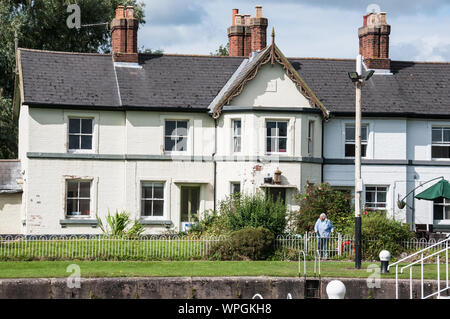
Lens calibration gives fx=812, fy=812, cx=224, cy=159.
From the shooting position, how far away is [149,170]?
34.2m

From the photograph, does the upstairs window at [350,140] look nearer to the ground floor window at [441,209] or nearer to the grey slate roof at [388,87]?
the grey slate roof at [388,87]

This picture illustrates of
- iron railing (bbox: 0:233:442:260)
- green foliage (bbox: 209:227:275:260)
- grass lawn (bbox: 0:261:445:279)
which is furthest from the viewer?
green foliage (bbox: 209:227:275:260)

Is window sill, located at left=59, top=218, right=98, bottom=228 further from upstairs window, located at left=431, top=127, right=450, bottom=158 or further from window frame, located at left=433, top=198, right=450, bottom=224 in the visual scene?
upstairs window, located at left=431, top=127, right=450, bottom=158

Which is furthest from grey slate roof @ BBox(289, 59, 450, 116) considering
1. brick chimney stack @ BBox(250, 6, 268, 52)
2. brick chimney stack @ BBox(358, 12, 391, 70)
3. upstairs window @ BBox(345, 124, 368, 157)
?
brick chimney stack @ BBox(250, 6, 268, 52)

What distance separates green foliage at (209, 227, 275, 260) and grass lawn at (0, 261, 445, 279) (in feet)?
2.51

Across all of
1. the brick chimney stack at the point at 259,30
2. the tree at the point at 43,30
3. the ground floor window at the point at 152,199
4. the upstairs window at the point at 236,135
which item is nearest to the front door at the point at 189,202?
the ground floor window at the point at 152,199

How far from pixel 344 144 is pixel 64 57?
12798 mm

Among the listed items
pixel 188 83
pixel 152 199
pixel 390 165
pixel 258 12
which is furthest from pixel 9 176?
pixel 390 165

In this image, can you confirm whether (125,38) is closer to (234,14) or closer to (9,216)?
(234,14)

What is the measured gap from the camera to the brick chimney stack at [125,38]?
117 feet

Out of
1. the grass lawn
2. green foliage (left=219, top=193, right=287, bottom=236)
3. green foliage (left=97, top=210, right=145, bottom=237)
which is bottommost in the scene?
the grass lawn

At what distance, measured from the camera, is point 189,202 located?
113 feet

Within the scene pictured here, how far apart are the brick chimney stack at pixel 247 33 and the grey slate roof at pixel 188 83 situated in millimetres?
962

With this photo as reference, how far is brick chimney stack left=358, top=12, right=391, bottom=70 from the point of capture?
36.7 meters
